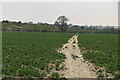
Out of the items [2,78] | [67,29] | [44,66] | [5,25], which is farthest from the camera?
[67,29]

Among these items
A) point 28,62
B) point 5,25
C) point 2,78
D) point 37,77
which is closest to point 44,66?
point 28,62

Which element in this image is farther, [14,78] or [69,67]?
[69,67]

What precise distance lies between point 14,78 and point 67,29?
13878cm

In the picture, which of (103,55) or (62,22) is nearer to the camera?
(103,55)

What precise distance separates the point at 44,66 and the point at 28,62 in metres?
1.39

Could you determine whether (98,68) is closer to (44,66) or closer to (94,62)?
(94,62)

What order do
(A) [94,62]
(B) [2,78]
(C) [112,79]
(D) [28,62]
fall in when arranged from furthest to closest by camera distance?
(A) [94,62] → (D) [28,62] → (C) [112,79] → (B) [2,78]

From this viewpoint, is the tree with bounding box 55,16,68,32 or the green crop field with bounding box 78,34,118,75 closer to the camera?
the green crop field with bounding box 78,34,118,75

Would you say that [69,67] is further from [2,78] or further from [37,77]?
[2,78]

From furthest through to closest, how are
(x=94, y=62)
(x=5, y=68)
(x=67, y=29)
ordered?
(x=67, y=29)
(x=94, y=62)
(x=5, y=68)

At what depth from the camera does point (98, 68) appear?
12.5 metres

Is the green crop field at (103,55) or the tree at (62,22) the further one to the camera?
the tree at (62,22)

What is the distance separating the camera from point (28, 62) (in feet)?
42.9

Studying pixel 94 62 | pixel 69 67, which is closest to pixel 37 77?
pixel 69 67
